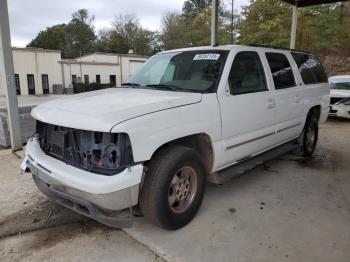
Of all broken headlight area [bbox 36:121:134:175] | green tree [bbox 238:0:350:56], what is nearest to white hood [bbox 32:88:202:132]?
broken headlight area [bbox 36:121:134:175]

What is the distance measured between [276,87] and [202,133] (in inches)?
68.8

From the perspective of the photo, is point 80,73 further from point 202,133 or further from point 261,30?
point 202,133

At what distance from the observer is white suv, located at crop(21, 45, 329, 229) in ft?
8.99

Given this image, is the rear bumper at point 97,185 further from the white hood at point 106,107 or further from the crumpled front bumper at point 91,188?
the white hood at point 106,107

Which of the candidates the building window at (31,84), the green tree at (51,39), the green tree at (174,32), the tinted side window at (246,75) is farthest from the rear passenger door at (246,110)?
the green tree at (51,39)

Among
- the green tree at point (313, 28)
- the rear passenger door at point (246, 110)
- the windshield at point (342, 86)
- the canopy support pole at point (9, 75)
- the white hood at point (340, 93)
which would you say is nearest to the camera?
the rear passenger door at point (246, 110)

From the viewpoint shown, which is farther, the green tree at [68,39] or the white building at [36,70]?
the green tree at [68,39]

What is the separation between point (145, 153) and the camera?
280cm

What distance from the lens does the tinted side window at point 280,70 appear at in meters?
4.64

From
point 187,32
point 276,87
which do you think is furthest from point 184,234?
point 187,32

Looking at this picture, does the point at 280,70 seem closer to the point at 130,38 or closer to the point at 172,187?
the point at 172,187

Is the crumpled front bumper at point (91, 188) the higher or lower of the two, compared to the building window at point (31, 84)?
higher

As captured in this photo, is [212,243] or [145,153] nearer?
[145,153]

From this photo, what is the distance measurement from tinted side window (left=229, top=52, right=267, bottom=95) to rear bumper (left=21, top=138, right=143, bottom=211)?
172 cm
